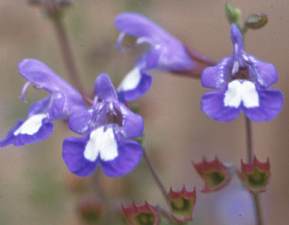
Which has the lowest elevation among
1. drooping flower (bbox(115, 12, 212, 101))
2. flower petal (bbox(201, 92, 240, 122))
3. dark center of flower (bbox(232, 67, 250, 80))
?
drooping flower (bbox(115, 12, 212, 101))

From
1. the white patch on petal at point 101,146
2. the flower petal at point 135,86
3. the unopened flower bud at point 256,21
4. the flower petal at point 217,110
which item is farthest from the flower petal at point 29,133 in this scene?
the unopened flower bud at point 256,21

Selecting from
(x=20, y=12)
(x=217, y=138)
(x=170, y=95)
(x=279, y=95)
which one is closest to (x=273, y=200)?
(x=217, y=138)

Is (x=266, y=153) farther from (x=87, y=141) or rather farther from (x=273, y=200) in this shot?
(x=87, y=141)

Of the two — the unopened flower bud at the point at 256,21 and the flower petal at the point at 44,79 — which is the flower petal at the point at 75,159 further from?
the unopened flower bud at the point at 256,21

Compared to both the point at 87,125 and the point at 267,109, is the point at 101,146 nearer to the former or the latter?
the point at 87,125

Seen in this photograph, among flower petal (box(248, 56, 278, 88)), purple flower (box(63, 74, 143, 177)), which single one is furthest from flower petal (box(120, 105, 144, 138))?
flower petal (box(248, 56, 278, 88))

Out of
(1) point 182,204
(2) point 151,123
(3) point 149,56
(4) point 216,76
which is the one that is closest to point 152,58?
(3) point 149,56

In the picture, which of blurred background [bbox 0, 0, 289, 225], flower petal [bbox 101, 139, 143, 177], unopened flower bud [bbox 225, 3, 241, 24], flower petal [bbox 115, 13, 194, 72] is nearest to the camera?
flower petal [bbox 101, 139, 143, 177]

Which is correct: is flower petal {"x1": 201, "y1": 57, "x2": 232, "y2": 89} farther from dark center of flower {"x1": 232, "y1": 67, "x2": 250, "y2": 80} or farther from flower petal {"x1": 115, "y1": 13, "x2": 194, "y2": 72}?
flower petal {"x1": 115, "y1": 13, "x2": 194, "y2": 72}
